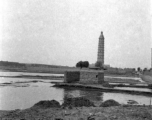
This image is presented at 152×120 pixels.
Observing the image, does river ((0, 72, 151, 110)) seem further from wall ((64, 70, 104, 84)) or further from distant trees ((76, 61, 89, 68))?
distant trees ((76, 61, 89, 68))

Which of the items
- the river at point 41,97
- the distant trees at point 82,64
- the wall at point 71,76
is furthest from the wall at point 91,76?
the distant trees at point 82,64

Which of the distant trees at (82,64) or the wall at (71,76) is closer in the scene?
the wall at (71,76)

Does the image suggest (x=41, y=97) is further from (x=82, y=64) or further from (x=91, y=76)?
(x=82, y=64)

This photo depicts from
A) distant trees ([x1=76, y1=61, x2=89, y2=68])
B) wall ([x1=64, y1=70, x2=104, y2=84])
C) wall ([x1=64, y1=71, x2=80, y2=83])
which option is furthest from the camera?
distant trees ([x1=76, y1=61, x2=89, y2=68])

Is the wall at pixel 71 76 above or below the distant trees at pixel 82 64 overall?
below

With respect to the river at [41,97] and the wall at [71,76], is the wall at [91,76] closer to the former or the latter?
the wall at [71,76]

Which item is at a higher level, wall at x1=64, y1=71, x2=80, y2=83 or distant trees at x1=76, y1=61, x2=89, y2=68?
distant trees at x1=76, y1=61, x2=89, y2=68

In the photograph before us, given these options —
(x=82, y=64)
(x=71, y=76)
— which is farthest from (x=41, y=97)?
(x=82, y=64)

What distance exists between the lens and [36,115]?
713cm

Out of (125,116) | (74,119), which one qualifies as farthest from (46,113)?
(125,116)

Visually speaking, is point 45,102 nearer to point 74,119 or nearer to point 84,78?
point 74,119

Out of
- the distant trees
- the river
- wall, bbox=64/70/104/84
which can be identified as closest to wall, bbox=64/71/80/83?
wall, bbox=64/70/104/84

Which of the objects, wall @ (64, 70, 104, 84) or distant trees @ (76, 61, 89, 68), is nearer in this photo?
wall @ (64, 70, 104, 84)

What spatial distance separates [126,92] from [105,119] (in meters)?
16.2
